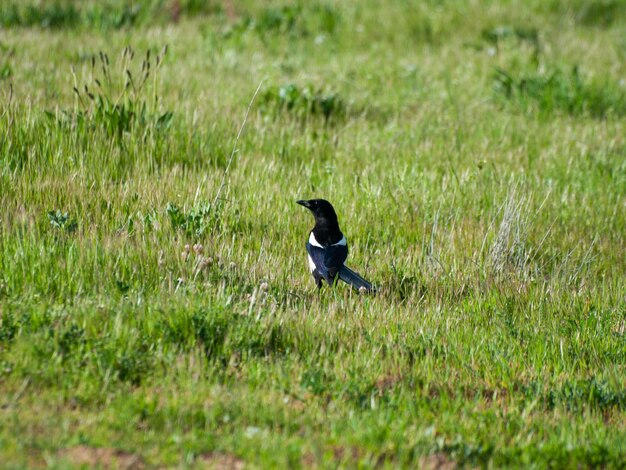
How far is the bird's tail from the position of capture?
512 centimetres

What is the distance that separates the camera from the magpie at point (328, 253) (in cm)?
510

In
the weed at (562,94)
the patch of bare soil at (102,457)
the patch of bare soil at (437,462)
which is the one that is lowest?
the patch of bare soil at (437,462)

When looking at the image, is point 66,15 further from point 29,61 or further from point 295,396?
point 295,396

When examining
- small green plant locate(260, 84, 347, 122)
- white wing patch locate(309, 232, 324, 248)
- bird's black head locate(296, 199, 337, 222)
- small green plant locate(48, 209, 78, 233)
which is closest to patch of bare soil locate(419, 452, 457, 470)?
white wing patch locate(309, 232, 324, 248)

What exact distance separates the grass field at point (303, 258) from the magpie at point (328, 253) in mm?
105

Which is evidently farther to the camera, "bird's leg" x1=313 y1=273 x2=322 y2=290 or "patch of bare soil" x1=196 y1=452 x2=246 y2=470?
"bird's leg" x1=313 y1=273 x2=322 y2=290

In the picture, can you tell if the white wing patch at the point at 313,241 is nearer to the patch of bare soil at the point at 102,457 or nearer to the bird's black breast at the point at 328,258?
the bird's black breast at the point at 328,258

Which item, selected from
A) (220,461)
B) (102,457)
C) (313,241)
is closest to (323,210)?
(313,241)

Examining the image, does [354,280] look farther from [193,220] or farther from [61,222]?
[61,222]

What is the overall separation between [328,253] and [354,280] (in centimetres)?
23

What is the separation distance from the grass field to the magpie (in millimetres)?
105

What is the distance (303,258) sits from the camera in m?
5.68

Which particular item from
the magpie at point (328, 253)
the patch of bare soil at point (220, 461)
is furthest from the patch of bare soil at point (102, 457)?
the magpie at point (328, 253)

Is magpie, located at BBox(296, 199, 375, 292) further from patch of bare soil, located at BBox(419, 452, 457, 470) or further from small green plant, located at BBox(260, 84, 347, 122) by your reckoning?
small green plant, located at BBox(260, 84, 347, 122)
